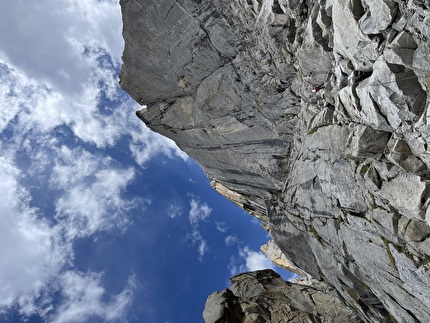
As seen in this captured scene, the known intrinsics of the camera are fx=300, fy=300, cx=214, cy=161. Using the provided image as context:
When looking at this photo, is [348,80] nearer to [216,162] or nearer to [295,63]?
[295,63]

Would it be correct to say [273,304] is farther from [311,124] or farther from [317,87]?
[317,87]

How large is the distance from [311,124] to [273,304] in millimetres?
17958

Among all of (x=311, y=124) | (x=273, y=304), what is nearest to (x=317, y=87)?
(x=311, y=124)

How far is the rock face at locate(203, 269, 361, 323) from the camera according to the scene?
84.1 feet

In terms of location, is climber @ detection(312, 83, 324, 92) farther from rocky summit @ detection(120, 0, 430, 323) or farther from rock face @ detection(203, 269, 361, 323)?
rock face @ detection(203, 269, 361, 323)

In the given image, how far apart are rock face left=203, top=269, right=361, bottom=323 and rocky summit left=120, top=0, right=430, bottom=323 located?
0.12 meters

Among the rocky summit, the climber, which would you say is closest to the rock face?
the rocky summit

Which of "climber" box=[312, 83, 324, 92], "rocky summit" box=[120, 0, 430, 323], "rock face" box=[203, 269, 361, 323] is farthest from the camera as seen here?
"rock face" box=[203, 269, 361, 323]

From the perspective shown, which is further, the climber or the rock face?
the rock face

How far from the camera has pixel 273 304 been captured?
2744cm

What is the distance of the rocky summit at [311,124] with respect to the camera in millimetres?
9438

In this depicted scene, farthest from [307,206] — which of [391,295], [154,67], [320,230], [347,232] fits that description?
[154,67]

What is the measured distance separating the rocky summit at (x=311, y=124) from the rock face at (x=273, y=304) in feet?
0.41

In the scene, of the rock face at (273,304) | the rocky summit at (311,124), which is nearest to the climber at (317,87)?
the rocky summit at (311,124)
